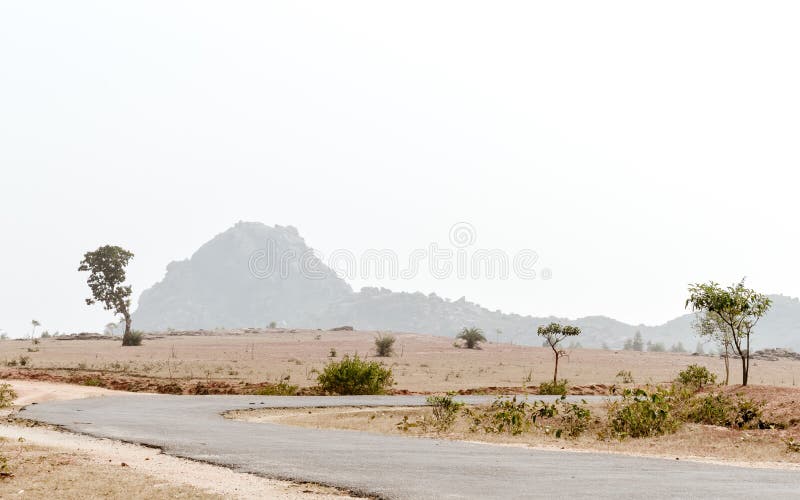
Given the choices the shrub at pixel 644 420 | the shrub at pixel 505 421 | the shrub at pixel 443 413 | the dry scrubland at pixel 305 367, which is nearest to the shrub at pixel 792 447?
the shrub at pixel 644 420

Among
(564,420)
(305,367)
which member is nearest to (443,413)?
(564,420)

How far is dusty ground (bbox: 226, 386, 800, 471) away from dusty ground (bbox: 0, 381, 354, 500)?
8.13 meters

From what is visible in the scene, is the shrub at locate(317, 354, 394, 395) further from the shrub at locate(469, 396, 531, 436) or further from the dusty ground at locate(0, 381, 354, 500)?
the dusty ground at locate(0, 381, 354, 500)

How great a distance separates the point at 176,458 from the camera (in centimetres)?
1458

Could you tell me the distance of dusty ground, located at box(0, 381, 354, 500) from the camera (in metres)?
11.0

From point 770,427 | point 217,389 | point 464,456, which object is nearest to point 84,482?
point 464,456

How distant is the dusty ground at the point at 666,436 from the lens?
17969 millimetres

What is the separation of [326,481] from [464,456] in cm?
379

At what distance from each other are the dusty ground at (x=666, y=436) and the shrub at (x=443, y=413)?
332 mm

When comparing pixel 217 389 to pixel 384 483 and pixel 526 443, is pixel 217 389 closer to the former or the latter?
pixel 526 443

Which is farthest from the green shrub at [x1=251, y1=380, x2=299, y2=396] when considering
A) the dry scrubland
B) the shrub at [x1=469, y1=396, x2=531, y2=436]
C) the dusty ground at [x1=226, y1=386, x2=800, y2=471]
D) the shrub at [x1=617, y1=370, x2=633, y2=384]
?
the shrub at [x1=617, y1=370, x2=633, y2=384]

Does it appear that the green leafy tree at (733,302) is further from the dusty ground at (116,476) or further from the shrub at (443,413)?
the dusty ground at (116,476)

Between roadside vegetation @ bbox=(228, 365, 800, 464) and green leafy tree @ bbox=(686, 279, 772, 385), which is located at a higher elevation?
green leafy tree @ bbox=(686, 279, 772, 385)

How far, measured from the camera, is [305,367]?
52531mm
